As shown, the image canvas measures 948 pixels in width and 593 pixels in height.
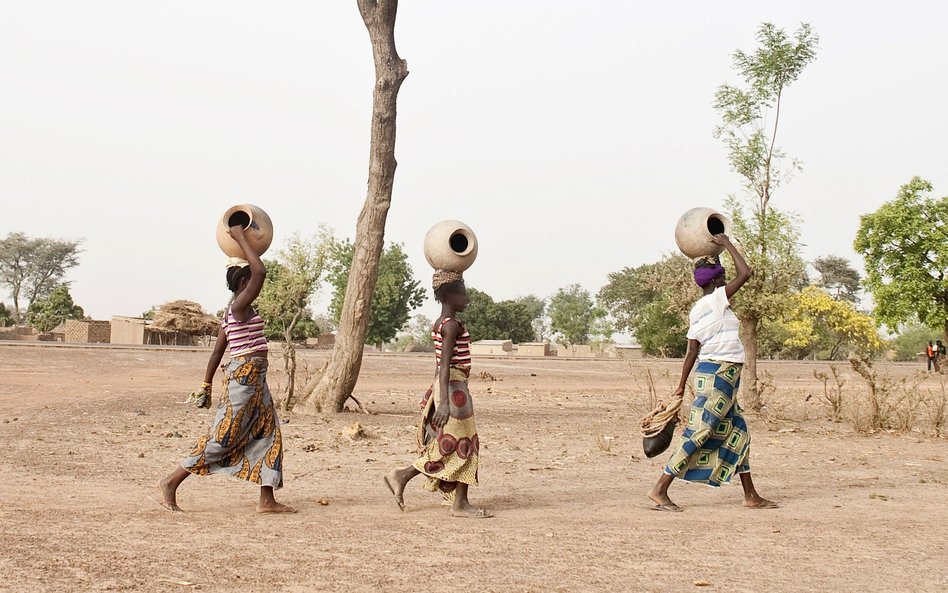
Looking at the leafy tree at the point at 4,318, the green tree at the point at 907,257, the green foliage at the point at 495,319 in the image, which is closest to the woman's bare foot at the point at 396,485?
the green tree at the point at 907,257

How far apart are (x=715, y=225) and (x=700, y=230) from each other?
0.18 metres

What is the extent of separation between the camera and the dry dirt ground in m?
4.66

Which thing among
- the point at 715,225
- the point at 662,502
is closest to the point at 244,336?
the point at 662,502

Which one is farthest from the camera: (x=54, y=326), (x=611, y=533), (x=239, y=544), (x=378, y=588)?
(x=54, y=326)

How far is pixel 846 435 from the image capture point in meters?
12.5

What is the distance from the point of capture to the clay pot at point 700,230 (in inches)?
266

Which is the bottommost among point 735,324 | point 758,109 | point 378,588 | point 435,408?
point 378,588

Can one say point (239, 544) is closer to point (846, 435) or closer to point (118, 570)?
point (118, 570)

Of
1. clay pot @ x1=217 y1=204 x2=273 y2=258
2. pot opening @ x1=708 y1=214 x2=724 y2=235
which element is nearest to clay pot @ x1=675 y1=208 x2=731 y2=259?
pot opening @ x1=708 y1=214 x2=724 y2=235

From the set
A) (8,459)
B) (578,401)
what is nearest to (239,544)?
(8,459)

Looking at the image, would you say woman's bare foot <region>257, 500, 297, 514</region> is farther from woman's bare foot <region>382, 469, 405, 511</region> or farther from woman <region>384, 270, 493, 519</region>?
woman <region>384, 270, 493, 519</region>

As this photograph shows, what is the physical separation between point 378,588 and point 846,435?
9.89 metres

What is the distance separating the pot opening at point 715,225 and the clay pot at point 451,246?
180 cm

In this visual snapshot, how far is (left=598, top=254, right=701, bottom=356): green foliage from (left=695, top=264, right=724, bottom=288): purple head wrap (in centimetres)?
556
